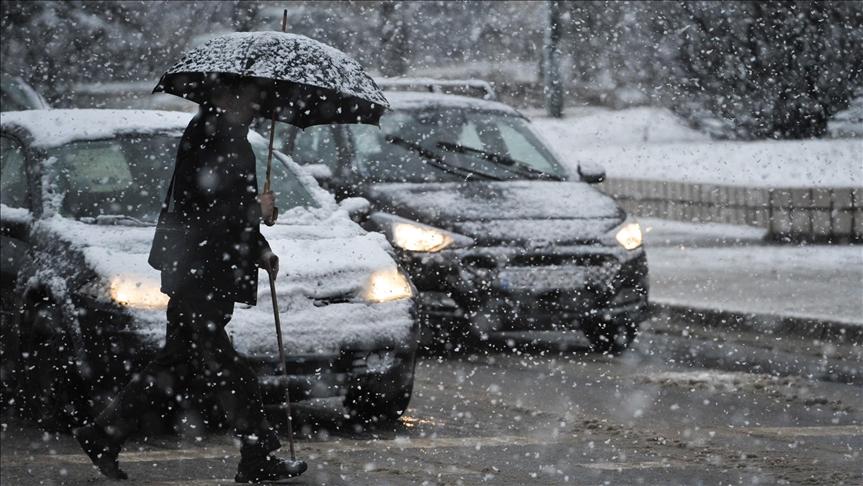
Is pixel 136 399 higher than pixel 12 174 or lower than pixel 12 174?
lower

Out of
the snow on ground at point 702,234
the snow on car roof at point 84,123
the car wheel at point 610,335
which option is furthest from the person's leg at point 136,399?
the snow on ground at point 702,234

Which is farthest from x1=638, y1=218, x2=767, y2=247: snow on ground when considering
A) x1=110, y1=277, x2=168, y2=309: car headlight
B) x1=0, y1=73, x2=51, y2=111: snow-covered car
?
x1=110, y1=277, x2=168, y2=309: car headlight

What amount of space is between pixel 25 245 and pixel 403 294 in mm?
1905

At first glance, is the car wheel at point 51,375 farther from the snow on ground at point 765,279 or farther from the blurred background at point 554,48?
the blurred background at point 554,48

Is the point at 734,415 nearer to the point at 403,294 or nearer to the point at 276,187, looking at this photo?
the point at 403,294

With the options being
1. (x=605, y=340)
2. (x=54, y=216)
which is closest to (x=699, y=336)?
(x=605, y=340)

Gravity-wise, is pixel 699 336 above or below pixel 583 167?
below

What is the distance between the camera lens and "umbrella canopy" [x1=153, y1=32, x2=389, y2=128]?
281 inches

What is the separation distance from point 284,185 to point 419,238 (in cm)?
182

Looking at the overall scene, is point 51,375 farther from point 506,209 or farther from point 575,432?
point 506,209

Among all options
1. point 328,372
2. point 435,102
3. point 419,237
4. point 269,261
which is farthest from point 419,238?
point 269,261

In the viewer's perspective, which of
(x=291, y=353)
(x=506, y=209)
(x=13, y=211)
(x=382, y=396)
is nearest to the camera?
(x=291, y=353)

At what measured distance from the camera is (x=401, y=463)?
756 cm

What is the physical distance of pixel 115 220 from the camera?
29.0 feet
